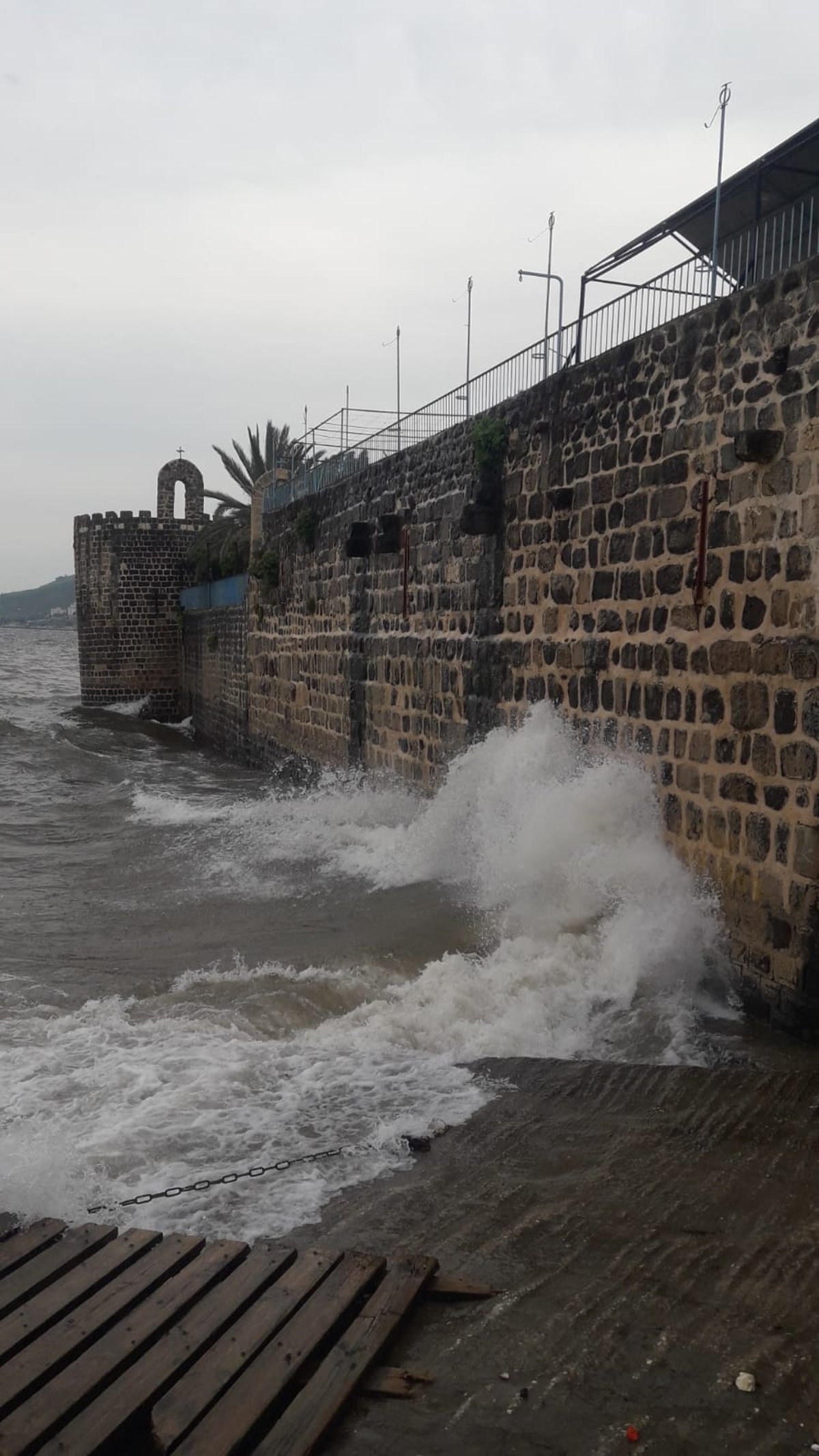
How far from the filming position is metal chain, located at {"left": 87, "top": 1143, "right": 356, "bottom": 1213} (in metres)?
3.94

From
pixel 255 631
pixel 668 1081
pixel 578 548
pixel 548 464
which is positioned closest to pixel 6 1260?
pixel 668 1081

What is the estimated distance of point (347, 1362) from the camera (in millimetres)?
2885

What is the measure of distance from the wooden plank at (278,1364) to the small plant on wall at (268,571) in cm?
1522

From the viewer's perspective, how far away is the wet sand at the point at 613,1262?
2672mm

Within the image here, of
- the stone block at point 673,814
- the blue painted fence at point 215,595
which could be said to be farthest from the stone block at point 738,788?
the blue painted fence at point 215,595

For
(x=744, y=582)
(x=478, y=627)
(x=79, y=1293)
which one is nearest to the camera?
(x=79, y=1293)

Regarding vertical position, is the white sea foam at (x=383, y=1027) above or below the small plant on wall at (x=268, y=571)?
below

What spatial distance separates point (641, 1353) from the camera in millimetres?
2906

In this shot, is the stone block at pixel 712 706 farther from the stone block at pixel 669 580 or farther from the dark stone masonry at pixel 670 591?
the stone block at pixel 669 580

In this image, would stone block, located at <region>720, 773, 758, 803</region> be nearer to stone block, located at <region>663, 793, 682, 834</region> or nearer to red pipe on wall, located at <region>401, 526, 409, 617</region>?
stone block, located at <region>663, 793, 682, 834</region>

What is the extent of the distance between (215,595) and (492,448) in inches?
620

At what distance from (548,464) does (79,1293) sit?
7059mm

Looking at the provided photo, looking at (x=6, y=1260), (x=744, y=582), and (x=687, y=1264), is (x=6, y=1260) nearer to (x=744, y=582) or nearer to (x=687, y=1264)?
(x=687, y=1264)

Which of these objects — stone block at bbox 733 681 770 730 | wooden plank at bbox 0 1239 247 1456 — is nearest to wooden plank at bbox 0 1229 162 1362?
wooden plank at bbox 0 1239 247 1456
